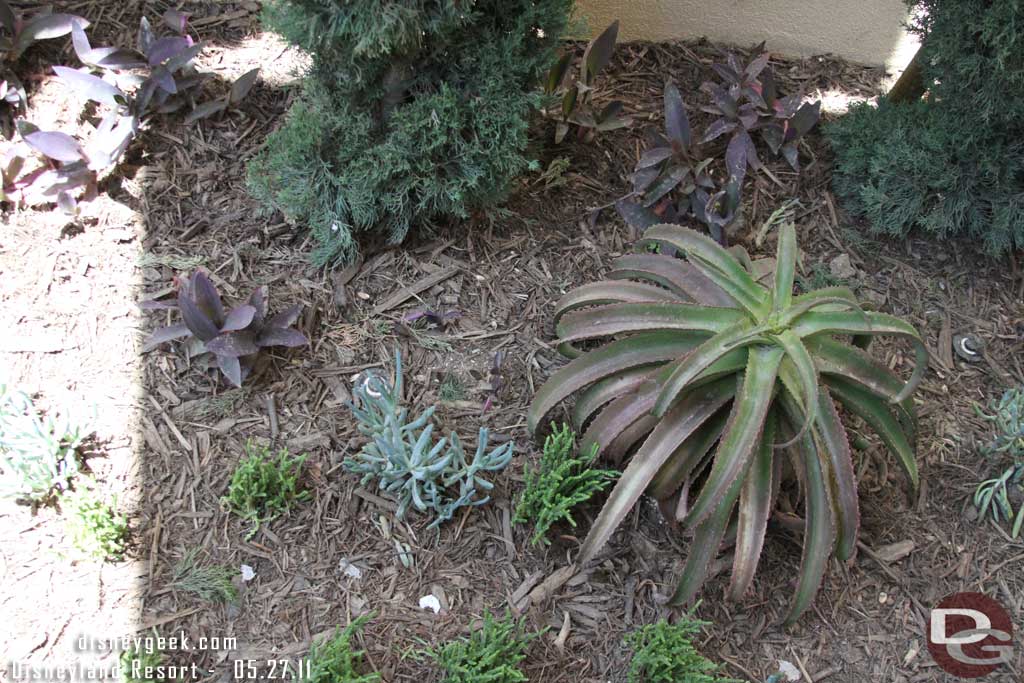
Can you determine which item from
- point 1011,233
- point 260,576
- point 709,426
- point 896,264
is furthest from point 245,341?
point 1011,233

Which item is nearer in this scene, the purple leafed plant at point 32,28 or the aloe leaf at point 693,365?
the aloe leaf at point 693,365

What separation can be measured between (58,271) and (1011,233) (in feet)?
11.4

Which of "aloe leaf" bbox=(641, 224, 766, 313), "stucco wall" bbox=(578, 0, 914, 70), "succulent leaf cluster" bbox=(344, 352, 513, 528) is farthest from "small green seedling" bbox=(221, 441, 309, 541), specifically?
"stucco wall" bbox=(578, 0, 914, 70)

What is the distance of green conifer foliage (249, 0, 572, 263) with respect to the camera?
266 cm

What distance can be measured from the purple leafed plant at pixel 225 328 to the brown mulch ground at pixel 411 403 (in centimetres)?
9

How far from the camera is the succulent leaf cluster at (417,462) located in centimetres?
240

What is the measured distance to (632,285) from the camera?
2.62m

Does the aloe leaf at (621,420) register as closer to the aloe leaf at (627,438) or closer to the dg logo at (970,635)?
the aloe leaf at (627,438)

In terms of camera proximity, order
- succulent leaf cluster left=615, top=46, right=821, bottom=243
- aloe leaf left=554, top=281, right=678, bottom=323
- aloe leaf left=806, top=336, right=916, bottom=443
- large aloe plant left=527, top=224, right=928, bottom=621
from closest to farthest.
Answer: large aloe plant left=527, top=224, right=928, bottom=621 → aloe leaf left=806, top=336, right=916, bottom=443 → aloe leaf left=554, top=281, right=678, bottom=323 → succulent leaf cluster left=615, top=46, right=821, bottom=243

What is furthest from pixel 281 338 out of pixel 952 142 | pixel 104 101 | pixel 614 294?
pixel 952 142

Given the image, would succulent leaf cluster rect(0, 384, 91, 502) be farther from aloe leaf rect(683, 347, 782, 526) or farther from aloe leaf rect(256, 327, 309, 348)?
aloe leaf rect(683, 347, 782, 526)

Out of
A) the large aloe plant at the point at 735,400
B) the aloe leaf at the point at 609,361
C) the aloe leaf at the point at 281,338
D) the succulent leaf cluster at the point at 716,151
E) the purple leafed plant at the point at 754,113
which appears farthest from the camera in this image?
the purple leafed plant at the point at 754,113

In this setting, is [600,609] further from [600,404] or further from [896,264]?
[896,264]

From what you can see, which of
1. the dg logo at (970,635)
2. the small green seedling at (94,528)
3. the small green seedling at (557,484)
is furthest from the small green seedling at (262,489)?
the dg logo at (970,635)
